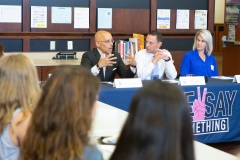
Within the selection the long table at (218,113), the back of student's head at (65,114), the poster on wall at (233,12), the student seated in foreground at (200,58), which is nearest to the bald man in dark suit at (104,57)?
the long table at (218,113)

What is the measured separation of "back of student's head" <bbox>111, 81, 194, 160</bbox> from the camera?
1.24 m

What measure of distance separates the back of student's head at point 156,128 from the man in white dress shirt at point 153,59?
3.98 m

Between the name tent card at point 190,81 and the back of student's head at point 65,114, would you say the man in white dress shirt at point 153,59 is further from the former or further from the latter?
the back of student's head at point 65,114

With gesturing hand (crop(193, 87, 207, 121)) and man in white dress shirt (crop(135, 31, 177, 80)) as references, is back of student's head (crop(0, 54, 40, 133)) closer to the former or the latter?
gesturing hand (crop(193, 87, 207, 121))

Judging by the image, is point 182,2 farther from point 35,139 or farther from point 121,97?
point 35,139

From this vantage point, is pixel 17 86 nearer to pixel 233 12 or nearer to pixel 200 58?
pixel 200 58

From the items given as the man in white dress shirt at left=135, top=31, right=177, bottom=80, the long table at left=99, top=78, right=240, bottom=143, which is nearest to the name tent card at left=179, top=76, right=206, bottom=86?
the long table at left=99, top=78, right=240, bottom=143

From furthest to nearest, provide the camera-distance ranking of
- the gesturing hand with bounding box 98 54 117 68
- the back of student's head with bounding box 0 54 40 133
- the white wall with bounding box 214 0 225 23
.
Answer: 1. the white wall with bounding box 214 0 225 23
2. the gesturing hand with bounding box 98 54 117 68
3. the back of student's head with bounding box 0 54 40 133

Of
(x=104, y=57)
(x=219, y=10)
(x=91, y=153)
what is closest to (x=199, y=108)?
(x=104, y=57)

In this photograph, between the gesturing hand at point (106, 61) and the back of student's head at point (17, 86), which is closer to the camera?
the back of student's head at point (17, 86)

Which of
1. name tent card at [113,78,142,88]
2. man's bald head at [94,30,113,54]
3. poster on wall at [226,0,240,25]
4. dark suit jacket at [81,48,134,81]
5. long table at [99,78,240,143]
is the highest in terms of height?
poster on wall at [226,0,240,25]

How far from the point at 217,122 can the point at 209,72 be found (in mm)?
1005

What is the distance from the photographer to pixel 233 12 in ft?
36.8

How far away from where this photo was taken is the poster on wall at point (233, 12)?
431 inches
